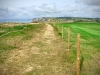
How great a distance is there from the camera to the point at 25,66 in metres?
8.86

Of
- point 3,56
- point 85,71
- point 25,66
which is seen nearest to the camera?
point 85,71

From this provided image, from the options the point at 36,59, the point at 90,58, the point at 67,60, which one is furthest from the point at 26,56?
the point at 90,58

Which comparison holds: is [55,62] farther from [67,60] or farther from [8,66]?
[8,66]

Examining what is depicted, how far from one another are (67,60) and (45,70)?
8.12ft

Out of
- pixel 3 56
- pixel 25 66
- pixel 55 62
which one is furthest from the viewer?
pixel 3 56

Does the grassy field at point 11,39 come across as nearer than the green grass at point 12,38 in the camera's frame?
Yes

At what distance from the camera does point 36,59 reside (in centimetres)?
1024

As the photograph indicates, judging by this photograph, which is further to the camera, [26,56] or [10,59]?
[26,56]

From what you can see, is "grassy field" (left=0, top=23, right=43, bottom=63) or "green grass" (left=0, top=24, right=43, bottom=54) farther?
"green grass" (left=0, top=24, right=43, bottom=54)

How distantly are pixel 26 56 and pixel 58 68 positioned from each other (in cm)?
367

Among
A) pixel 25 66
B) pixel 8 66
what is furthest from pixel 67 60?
pixel 8 66

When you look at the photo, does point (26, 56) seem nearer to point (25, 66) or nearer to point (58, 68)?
point (25, 66)

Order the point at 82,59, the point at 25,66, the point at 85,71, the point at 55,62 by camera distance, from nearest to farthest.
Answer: the point at 85,71
the point at 25,66
the point at 55,62
the point at 82,59

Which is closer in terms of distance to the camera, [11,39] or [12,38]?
[11,39]
